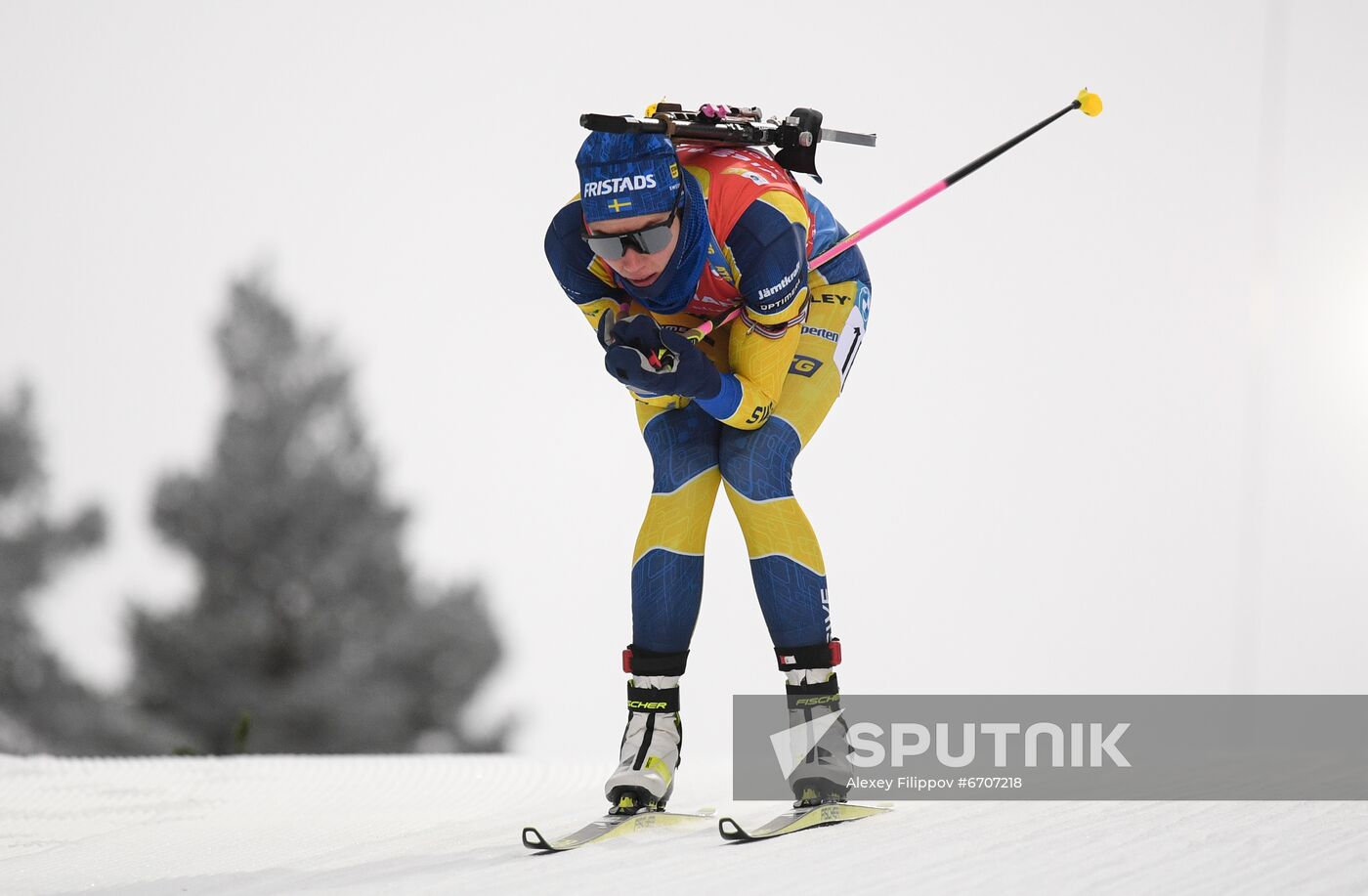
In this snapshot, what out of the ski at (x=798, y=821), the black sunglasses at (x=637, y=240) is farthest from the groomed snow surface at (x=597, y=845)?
the black sunglasses at (x=637, y=240)

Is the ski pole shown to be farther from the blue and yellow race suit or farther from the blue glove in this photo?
the blue glove

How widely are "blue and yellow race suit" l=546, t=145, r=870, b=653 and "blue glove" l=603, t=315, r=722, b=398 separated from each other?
0.11m

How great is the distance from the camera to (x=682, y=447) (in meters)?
2.69

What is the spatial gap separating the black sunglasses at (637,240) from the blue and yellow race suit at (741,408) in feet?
0.37

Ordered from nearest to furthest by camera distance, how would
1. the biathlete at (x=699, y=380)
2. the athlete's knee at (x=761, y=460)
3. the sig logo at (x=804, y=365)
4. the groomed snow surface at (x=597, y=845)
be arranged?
the groomed snow surface at (x=597, y=845) → the biathlete at (x=699, y=380) → the athlete's knee at (x=761, y=460) → the sig logo at (x=804, y=365)

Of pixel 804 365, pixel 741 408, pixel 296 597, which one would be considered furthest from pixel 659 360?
pixel 296 597

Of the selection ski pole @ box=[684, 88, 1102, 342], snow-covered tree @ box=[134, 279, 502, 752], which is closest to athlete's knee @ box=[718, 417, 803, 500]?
ski pole @ box=[684, 88, 1102, 342]

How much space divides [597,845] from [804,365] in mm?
983

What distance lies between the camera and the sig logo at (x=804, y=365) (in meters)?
2.75

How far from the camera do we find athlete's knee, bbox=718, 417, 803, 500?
2.61 metres

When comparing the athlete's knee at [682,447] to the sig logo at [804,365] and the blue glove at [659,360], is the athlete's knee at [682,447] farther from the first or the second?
→ the blue glove at [659,360]

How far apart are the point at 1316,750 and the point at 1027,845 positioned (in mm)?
1578

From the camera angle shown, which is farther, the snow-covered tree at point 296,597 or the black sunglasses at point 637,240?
the snow-covered tree at point 296,597

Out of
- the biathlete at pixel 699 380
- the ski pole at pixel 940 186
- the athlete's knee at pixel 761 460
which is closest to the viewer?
the biathlete at pixel 699 380
